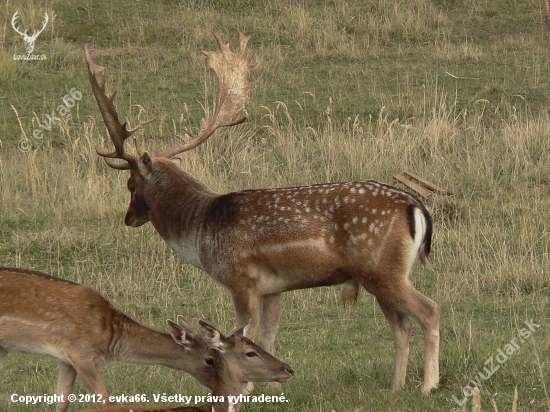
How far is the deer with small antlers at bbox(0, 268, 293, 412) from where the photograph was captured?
6426 mm

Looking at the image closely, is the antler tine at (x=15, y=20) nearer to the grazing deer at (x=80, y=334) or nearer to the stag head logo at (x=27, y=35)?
the stag head logo at (x=27, y=35)

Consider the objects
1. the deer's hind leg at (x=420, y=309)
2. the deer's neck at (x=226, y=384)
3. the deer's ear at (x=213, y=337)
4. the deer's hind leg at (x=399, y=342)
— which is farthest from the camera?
the deer's hind leg at (x=399, y=342)

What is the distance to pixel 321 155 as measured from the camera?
13156mm

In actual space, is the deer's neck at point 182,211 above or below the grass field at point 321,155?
above

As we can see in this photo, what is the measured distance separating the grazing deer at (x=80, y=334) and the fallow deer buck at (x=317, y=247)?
796 millimetres

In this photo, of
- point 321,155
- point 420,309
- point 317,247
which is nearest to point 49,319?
point 317,247

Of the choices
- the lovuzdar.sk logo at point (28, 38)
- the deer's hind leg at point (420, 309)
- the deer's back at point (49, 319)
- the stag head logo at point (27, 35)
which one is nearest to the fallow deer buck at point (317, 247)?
the deer's hind leg at point (420, 309)

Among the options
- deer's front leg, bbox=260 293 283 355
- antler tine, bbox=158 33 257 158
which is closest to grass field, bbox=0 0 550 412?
deer's front leg, bbox=260 293 283 355

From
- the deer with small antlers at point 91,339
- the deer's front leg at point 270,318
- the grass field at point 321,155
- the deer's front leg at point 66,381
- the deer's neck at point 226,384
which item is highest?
the deer with small antlers at point 91,339

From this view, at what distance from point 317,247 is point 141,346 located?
51.3 inches

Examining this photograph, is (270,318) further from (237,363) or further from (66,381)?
(66,381)

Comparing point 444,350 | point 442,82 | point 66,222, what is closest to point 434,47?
point 442,82

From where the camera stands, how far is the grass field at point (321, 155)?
7.67 meters

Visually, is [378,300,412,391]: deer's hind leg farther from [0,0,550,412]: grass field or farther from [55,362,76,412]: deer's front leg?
[55,362,76,412]: deer's front leg
